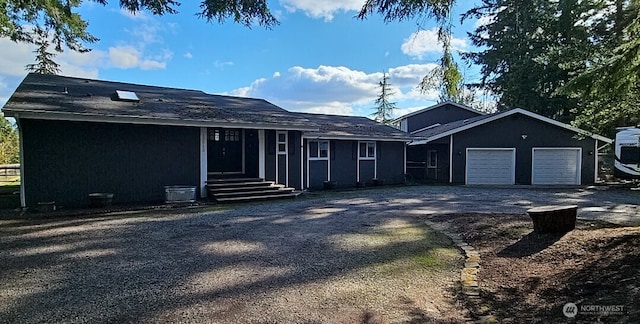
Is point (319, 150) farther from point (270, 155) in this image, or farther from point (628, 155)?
point (628, 155)

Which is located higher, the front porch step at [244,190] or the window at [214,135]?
the window at [214,135]

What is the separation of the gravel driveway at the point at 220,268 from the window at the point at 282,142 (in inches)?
184

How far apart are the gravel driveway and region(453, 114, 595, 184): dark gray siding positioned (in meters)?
9.06

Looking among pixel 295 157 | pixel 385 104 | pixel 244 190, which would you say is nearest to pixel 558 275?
pixel 244 190

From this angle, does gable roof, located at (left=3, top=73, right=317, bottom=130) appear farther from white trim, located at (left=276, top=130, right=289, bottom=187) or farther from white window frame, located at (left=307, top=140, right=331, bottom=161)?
white window frame, located at (left=307, top=140, right=331, bottom=161)

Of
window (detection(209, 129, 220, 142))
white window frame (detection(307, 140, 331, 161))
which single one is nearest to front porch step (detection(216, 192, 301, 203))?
window (detection(209, 129, 220, 142))

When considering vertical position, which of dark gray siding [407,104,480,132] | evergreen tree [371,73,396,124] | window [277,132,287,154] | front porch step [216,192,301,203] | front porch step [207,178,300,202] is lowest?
front porch step [216,192,301,203]

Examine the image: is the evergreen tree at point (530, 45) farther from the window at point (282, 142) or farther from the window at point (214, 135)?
the window at point (214, 135)

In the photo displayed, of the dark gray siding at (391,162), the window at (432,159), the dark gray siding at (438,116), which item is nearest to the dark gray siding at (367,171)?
the dark gray siding at (391,162)

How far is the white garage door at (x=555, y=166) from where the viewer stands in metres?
17.4

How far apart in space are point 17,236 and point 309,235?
16.7ft

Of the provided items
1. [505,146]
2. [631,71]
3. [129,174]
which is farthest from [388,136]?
[631,71]

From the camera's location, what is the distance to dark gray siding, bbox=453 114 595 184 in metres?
17.4

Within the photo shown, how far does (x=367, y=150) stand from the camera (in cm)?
1669
